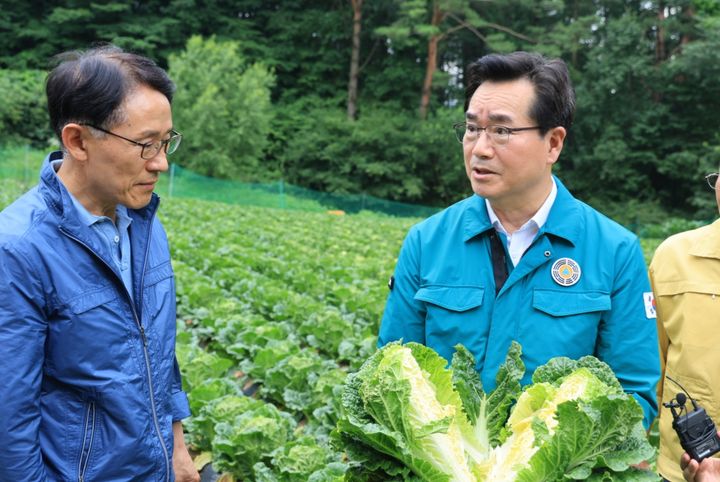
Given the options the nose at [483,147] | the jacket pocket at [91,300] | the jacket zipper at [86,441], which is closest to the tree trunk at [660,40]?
the nose at [483,147]

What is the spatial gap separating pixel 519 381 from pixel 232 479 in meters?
2.28

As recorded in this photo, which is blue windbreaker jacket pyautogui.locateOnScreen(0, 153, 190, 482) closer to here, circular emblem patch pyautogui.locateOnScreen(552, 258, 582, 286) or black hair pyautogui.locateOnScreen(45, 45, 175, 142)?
black hair pyautogui.locateOnScreen(45, 45, 175, 142)

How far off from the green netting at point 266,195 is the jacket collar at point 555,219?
72.0ft

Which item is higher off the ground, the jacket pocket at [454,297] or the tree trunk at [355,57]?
the tree trunk at [355,57]

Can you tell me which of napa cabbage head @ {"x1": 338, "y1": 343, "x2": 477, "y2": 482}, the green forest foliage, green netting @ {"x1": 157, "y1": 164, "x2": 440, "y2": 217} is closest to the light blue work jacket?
napa cabbage head @ {"x1": 338, "y1": 343, "x2": 477, "y2": 482}

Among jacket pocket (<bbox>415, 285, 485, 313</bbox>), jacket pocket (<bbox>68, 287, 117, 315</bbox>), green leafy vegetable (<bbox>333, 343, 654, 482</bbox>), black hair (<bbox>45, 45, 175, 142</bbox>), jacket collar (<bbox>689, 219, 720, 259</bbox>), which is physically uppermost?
black hair (<bbox>45, 45, 175, 142</bbox>)

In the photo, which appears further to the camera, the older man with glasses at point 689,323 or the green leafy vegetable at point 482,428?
the older man with glasses at point 689,323

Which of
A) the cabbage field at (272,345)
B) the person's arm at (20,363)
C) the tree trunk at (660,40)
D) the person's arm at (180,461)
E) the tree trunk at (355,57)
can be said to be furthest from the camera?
the tree trunk at (355,57)

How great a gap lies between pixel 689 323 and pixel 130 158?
2028 millimetres

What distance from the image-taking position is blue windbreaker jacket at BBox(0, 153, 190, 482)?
1.96m

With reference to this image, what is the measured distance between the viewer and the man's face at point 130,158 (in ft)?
7.12

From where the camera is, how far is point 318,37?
129ft

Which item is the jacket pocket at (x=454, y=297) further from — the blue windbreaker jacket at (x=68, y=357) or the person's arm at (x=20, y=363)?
the person's arm at (x=20, y=363)

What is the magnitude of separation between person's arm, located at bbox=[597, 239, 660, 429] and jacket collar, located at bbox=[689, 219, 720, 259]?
0.48 meters
